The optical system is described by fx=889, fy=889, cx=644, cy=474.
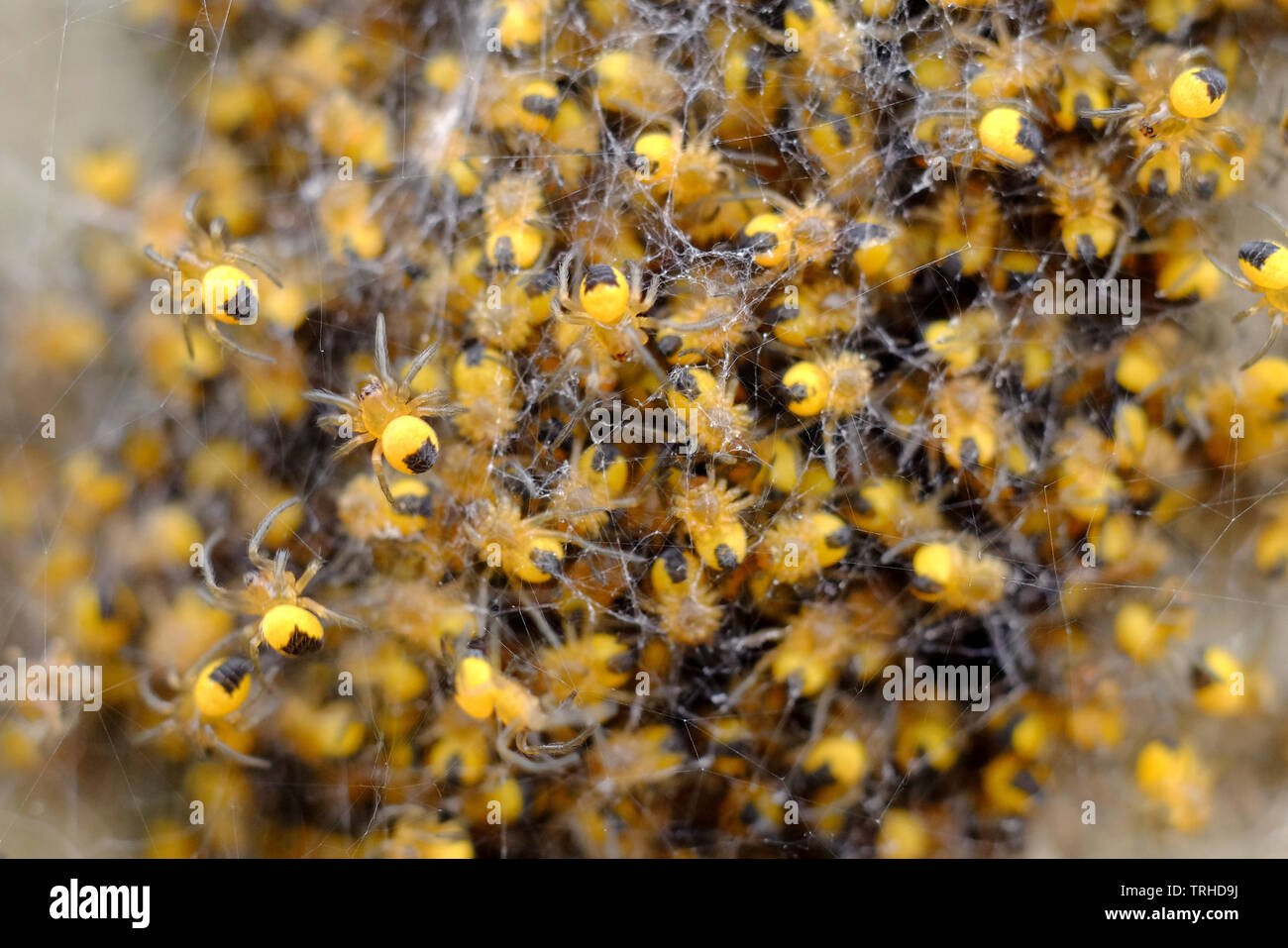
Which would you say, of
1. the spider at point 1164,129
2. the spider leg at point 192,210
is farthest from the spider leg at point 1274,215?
the spider leg at point 192,210

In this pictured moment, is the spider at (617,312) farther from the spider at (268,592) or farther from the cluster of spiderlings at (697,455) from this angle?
the spider at (268,592)

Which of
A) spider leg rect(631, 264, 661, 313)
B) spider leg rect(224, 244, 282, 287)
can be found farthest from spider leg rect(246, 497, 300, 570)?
spider leg rect(631, 264, 661, 313)

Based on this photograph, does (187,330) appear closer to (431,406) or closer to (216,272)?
(216,272)

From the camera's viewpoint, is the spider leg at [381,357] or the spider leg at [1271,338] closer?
the spider leg at [381,357]

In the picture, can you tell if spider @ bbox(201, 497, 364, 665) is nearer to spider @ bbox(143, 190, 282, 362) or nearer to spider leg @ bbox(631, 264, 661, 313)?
spider @ bbox(143, 190, 282, 362)

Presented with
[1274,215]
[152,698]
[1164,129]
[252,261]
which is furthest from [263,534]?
[1274,215]

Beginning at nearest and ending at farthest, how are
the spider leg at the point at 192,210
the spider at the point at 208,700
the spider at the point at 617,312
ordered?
the spider at the point at 617,312 < the spider at the point at 208,700 < the spider leg at the point at 192,210
